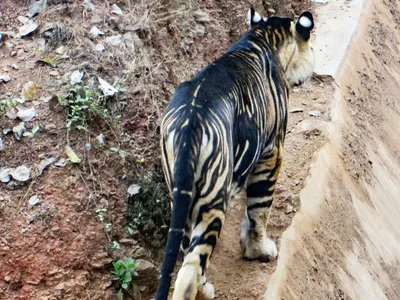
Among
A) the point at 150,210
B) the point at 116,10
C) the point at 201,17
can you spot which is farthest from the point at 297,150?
the point at 116,10

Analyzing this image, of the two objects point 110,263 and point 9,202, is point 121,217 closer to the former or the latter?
point 110,263

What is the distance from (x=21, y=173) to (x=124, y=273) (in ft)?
3.66

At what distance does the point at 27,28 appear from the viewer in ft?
20.5

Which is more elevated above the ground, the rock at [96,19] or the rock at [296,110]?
the rock at [96,19]

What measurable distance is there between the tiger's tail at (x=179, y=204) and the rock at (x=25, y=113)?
1.77 meters

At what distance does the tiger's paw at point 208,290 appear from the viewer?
5.18m

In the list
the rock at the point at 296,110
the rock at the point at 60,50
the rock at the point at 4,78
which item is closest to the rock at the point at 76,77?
the rock at the point at 60,50

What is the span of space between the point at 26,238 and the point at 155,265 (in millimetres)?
1121

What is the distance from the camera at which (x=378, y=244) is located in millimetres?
7680

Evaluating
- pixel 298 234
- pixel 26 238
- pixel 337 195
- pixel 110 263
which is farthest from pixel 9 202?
pixel 337 195

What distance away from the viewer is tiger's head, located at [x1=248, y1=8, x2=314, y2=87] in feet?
19.7

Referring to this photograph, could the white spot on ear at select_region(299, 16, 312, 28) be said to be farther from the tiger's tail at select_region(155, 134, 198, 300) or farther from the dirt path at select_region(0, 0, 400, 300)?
the tiger's tail at select_region(155, 134, 198, 300)

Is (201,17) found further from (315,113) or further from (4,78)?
(4,78)

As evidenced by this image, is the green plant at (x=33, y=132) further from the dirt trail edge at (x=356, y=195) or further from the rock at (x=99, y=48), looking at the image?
the dirt trail edge at (x=356, y=195)
